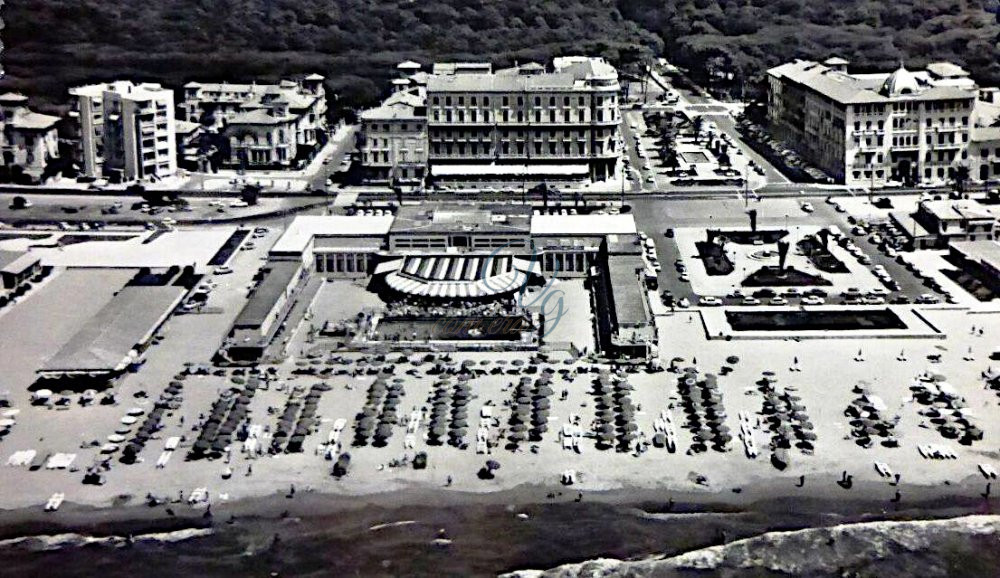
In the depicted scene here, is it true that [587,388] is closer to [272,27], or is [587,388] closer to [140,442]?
[140,442]

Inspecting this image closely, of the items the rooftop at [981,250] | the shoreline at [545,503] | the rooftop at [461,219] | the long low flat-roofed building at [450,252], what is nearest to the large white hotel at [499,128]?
the rooftop at [461,219]

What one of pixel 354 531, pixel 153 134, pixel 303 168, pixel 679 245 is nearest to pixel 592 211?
pixel 679 245

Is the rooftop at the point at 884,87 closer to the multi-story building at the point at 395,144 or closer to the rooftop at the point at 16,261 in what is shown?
the multi-story building at the point at 395,144

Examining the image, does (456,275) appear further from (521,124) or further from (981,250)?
(521,124)

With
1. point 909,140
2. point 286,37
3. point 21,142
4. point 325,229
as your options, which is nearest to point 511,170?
point 325,229

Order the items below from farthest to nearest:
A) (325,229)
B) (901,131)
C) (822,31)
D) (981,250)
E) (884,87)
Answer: (822,31)
(884,87)
(901,131)
(325,229)
(981,250)

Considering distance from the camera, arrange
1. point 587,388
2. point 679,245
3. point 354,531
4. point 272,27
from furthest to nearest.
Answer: point 272,27, point 679,245, point 587,388, point 354,531
